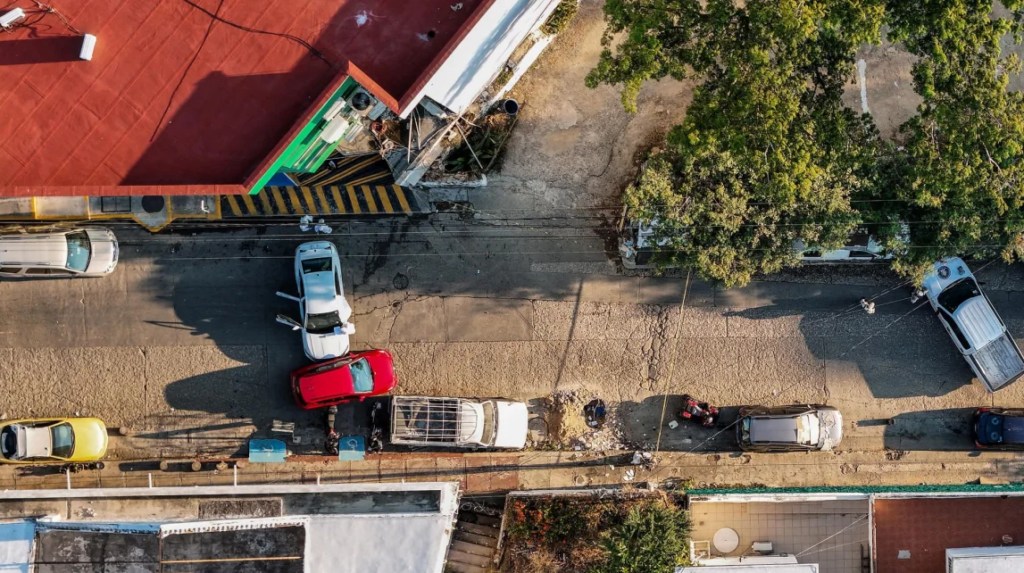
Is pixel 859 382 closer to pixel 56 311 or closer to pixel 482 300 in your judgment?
pixel 482 300

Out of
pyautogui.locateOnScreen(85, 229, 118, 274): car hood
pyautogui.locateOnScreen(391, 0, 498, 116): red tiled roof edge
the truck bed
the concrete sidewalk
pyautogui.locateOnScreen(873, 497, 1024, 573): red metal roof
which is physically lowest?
pyautogui.locateOnScreen(873, 497, 1024, 573): red metal roof

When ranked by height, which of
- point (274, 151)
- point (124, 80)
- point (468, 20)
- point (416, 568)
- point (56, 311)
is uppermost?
point (468, 20)

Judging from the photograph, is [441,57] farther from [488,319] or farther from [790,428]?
[790,428]

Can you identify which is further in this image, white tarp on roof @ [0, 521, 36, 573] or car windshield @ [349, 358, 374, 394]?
car windshield @ [349, 358, 374, 394]

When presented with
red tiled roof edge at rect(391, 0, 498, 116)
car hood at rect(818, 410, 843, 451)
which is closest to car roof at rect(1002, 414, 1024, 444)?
car hood at rect(818, 410, 843, 451)

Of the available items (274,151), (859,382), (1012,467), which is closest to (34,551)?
(274,151)

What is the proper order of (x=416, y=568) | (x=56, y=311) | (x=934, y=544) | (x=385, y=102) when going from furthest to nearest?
(x=56, y=311) < (x=934, y=544) < (x=416, y=568) < (x=385, y=102)

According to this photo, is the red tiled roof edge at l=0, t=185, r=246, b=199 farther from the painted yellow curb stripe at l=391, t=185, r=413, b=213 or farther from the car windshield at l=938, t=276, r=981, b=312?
the car windshield at l=938, t=276, r=981, b=312
